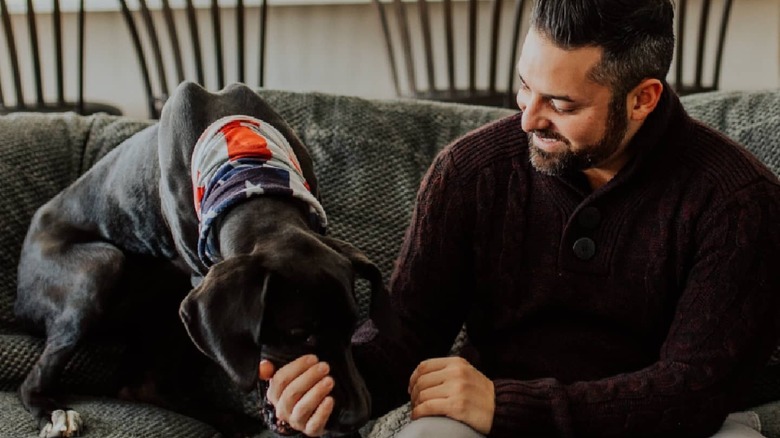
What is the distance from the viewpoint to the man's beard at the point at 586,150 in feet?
5.23

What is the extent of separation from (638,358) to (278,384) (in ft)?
2.10

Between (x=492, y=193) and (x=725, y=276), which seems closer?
(x=725, y=276)

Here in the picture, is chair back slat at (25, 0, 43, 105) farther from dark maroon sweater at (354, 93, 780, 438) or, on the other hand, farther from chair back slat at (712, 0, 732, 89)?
chair back slat at (712, 0, 732, 89)

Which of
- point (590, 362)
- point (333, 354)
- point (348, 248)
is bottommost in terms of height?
point (590, 362)

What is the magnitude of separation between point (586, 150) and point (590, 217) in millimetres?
111

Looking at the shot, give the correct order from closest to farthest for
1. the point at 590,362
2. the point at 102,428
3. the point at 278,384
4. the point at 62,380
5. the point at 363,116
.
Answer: the point at 278,384
the point at 590,362
the point at 102,428
the point at 62,380
the point at 363,116

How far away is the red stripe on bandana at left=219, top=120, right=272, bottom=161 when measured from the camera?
1.66 metres

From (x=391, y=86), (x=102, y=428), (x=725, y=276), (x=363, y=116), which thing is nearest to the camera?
(x=725, y=276)

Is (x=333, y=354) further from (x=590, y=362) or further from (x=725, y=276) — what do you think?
(x=725, y=276)

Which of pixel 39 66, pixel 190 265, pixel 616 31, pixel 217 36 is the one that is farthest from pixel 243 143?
pixel 39 66

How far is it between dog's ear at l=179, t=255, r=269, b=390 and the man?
8cm

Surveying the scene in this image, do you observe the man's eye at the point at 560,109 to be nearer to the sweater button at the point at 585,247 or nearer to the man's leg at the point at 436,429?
the sweater button at the point at 585,247

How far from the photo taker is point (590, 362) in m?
1.68

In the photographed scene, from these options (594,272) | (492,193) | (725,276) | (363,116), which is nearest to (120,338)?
(363,116)
